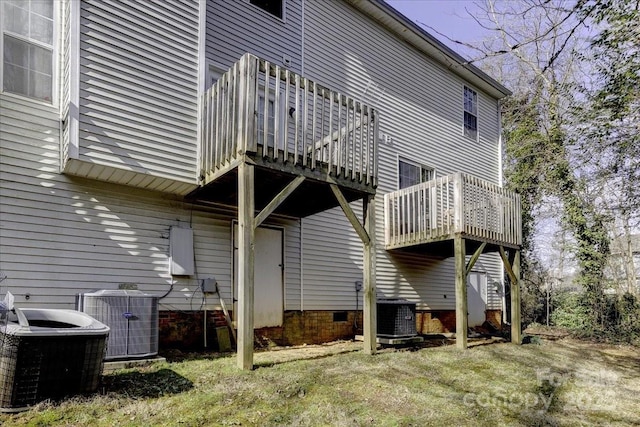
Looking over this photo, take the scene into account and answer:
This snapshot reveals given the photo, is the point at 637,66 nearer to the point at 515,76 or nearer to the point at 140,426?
the point at 140,426

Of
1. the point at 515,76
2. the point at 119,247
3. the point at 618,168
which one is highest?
the point at 515,76

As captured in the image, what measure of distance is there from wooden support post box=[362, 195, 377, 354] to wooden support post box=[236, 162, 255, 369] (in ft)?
7.61

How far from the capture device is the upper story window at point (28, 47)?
233 inches

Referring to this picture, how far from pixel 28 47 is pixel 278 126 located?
11.5 ft

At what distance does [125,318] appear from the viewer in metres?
5.59

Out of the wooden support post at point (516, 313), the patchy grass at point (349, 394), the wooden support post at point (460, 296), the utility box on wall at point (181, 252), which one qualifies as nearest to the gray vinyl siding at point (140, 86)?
the utility box on wall at point (181, 252)

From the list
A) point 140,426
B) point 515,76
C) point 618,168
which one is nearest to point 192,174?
point 140,426

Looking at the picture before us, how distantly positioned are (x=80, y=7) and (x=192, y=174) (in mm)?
2598

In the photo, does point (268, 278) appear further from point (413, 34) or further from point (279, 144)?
point (413, 34)

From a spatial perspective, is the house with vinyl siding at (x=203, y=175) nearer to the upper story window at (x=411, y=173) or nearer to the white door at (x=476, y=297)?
the upper story window at (x=411, y=173)

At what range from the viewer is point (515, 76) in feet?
64.8

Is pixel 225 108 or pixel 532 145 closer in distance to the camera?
pixel 225 108

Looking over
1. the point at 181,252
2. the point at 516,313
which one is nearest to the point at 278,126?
the point at 181,252

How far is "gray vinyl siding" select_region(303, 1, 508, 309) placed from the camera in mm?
9648
